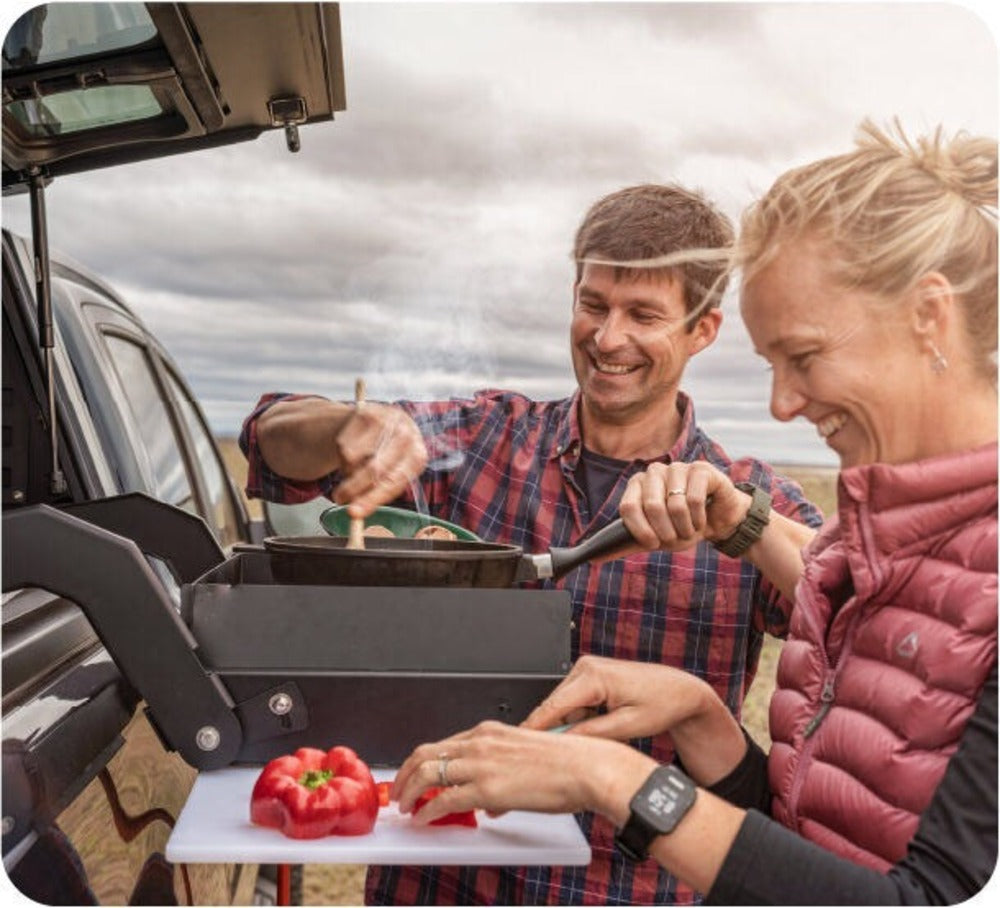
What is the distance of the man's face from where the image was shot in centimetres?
224

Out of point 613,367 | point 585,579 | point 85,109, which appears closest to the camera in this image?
point 85,109

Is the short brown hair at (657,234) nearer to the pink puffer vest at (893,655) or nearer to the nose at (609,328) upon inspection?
the nose at (609,328)

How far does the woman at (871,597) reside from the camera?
1.43m

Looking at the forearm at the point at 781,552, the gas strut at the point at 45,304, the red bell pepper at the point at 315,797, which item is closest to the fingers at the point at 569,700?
the red bell pepper at the point at 315,797

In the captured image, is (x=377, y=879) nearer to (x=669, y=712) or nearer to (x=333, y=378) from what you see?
(x=669, y=712)

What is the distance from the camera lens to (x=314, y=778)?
5.51 ft

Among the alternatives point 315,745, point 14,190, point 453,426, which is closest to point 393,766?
point 315,745

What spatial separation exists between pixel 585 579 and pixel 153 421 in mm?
1334

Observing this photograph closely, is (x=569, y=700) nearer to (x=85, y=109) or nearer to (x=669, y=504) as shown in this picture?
(x=669, y=504)

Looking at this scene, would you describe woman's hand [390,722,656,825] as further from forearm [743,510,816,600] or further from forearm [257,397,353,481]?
A: forearm [257,397,353,481]

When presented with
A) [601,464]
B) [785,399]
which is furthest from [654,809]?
[601,464]

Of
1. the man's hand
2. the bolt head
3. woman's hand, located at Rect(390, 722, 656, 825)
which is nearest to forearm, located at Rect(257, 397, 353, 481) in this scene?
the man's hand

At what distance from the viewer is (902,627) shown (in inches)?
60.8

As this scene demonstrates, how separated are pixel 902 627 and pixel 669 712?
0.48 meters
